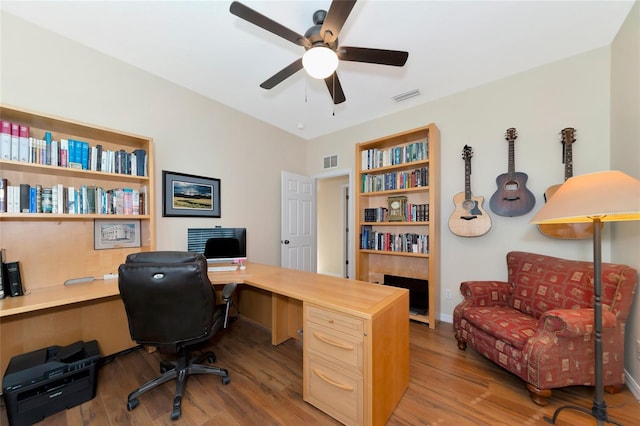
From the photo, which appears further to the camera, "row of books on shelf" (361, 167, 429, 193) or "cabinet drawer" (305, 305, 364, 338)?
"row of books on shelf" (361, 167, 429, 193)

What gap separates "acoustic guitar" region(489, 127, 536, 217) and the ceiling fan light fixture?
2.06 m

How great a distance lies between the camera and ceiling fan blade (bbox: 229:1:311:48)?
1.33m

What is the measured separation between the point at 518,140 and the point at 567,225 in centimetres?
94

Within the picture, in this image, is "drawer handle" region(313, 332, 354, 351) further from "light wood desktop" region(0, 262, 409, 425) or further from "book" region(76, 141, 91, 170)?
"book" region(76, 141, 91, 170)

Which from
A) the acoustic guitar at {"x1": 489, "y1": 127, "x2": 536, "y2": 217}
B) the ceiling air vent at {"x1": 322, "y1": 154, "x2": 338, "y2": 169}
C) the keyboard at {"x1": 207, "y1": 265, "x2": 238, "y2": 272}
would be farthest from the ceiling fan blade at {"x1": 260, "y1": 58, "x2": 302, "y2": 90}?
the acoustic guitar at {"x1": 489, "y1": 127, "x2": 536, "y2": 217}

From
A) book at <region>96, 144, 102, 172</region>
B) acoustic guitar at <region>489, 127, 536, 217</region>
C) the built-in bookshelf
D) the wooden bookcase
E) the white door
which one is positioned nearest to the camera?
the built-in bookshelf

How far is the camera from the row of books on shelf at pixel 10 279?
5.16 feet

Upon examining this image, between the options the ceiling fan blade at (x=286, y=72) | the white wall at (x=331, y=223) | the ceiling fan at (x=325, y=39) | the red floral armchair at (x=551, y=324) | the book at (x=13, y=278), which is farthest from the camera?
the white wall at (x=331, y=223)

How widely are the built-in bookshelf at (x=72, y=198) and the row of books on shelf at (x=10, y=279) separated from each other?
17 centimetres

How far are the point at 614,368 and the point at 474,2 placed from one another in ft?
8.78

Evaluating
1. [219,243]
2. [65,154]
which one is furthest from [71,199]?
[219,243]

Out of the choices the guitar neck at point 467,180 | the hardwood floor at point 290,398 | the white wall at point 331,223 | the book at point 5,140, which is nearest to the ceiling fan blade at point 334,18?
the guitar neck at point 467,180

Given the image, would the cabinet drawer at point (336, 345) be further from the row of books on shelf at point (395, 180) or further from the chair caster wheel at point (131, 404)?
the row of books on shelf at point (395, 180)

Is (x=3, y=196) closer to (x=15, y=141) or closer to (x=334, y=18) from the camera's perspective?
(x=15, y=141)
